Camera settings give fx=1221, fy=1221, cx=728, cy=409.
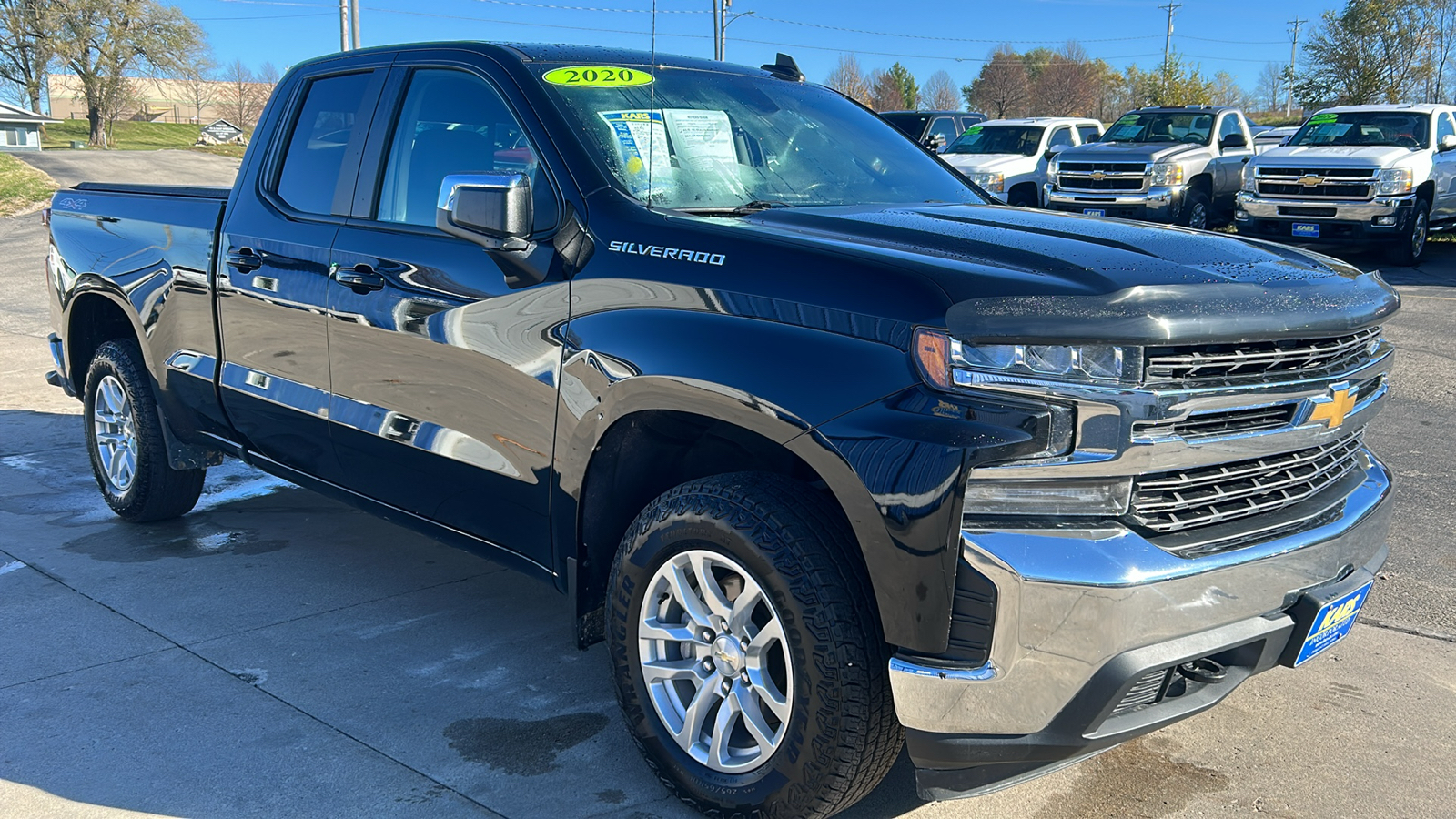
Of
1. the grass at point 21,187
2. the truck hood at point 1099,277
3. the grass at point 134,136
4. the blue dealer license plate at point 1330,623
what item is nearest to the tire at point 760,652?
the truck hood at point 1099,277

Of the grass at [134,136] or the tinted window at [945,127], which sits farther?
the grass at [134,136]

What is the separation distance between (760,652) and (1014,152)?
17.4 meters

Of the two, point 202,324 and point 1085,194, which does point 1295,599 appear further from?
point 1085,194

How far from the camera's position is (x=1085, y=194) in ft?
55.1

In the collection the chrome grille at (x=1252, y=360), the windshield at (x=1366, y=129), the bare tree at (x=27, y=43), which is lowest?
the chrome grille at (x=1252, y=360)

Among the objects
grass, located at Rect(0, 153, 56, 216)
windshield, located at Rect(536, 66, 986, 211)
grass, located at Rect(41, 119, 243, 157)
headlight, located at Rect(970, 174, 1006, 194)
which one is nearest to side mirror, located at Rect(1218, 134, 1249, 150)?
headlight, located at Rect(970, 174, 1006, 194)

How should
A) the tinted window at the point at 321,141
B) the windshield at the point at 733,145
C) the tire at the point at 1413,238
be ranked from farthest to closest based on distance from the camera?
1. the tire at the point at 1413,238
2. the tinted window at the point at 321,141
3. the windshield at the point at 733,145

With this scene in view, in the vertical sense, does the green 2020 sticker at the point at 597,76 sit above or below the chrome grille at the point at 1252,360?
above

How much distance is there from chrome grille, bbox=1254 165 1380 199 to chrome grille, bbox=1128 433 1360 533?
1314cm

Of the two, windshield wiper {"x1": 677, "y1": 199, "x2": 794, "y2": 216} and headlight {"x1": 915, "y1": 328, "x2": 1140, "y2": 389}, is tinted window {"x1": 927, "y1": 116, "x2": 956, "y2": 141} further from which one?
headlight {"x1": 915, "y1": 328, "x2": 1140, "y2": 389}

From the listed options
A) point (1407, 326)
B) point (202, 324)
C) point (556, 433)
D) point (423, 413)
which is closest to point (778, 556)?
point (556, 433)

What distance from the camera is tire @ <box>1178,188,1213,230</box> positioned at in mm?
16750

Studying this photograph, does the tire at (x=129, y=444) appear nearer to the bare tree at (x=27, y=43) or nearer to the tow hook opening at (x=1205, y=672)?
the tow hook opening at (x=1205, y=672)

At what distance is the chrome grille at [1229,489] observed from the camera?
2.43 meters
